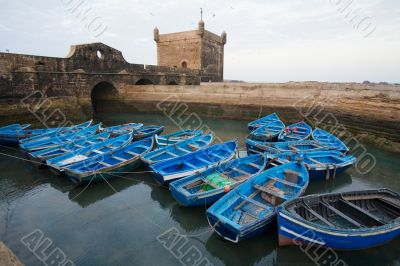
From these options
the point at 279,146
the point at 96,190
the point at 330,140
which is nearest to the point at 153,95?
the point at 279,146

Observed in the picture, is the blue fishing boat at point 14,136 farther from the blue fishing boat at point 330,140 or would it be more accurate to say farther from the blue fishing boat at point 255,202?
the blue fishing boat at point 330,140

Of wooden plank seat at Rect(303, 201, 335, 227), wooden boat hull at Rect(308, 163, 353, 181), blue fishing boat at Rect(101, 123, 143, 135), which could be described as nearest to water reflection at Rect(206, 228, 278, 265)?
wooden plank seat at Rect(303, 201, 335, 227)

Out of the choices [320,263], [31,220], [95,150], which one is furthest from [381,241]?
[95,150]

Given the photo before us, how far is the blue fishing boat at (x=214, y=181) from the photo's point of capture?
652cm

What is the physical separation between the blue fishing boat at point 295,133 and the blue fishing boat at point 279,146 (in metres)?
1.14

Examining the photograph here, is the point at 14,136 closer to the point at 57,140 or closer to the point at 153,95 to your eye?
the point at 57,140

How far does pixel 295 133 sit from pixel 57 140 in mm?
12505

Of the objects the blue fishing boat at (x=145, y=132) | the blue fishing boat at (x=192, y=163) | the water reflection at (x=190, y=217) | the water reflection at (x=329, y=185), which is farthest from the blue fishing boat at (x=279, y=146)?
the blue fishing boat at (x=145, y=132)

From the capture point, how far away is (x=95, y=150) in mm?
10133

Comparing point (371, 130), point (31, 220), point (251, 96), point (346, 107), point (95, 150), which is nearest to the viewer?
point (31, 220)

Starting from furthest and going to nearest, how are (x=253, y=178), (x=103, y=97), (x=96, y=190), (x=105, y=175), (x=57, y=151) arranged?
(x=103, y=97), (x=57, y=151), (x=105, y=175), (x=96, y=190), (x=253, y=178)

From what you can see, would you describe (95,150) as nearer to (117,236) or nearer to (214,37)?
(117,236)

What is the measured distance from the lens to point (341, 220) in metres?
5.80

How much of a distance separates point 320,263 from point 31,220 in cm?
737
